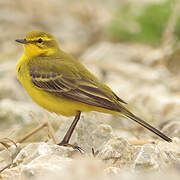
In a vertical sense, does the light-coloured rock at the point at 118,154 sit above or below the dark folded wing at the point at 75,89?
below

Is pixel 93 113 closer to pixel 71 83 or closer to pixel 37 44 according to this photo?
pixel 71 83

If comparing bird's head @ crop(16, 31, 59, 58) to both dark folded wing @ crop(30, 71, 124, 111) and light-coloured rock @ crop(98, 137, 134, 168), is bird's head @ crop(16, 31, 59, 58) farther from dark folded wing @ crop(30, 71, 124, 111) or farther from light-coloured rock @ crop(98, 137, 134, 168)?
light-coloured rock @ crop(98, 137, 134, 168)

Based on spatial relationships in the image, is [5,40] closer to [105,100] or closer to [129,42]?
[129,42]

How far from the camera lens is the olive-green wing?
5363mm

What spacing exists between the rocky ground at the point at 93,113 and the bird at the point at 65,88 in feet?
0.66

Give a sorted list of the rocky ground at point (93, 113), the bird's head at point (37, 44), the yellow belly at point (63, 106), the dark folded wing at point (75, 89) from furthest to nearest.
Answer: the bird's head at point (37, 44) < the yellow belly at point (63, 106) < the dark folded wing at point (75, 89) < the rocky ground at point (93, 113)

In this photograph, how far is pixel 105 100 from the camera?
17.5 ft

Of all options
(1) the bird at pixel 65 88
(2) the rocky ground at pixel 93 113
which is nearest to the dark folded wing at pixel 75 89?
(1) the bird at pixel 65 88

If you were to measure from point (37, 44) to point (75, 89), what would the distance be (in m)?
0.99

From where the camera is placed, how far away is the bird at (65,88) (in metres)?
5.34

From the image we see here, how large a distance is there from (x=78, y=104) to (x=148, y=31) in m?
5.35

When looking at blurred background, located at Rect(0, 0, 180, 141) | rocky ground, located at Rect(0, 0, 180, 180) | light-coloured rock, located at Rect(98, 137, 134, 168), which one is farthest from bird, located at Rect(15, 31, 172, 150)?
light-coloured rock, located at Rect(98, 137, 134, 168)

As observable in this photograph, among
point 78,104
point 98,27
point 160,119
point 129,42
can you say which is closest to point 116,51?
point 129,42

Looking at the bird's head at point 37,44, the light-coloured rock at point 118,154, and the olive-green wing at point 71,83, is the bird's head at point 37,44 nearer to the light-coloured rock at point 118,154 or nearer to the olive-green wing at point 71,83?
the olive-green wing at point 71,83
